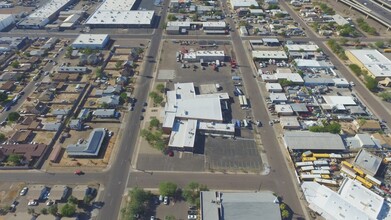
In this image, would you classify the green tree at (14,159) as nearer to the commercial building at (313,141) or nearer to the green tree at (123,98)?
the green tree at (123,98)

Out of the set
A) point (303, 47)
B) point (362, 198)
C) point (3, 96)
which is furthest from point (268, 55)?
point (3, 96)

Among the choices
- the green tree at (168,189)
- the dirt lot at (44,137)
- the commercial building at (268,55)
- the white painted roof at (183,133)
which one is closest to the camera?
the green tree at (168,189)

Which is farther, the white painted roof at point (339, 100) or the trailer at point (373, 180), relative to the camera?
the white painted roof at point (339, 100)

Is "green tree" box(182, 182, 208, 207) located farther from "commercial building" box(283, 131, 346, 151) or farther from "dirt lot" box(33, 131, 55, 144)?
"dirt lot" box(33, 131, 55, 144)

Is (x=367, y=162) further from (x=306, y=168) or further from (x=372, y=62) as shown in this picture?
(x=372, y=62)

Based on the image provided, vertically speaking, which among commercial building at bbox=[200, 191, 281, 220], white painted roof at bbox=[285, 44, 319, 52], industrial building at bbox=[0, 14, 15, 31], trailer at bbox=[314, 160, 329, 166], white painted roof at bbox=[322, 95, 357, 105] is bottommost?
commercial building at bbox=[200, 191, 281, 220]

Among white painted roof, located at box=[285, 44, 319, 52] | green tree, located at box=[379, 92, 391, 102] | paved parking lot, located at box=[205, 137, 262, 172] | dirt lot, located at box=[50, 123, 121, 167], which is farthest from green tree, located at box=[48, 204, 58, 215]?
white painted roof, located at box=[285, 44, 319, 52]

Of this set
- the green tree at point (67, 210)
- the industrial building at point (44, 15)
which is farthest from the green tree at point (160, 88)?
the industrial building at point (44, 15)
